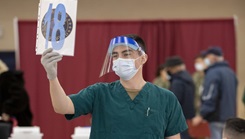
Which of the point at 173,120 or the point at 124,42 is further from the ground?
the point at 124,42

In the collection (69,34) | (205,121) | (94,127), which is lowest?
(205,121)

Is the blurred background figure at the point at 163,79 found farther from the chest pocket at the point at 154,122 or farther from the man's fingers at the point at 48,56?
the man's fingers at the point at 48,56

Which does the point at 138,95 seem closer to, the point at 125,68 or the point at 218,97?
the point at 125,68

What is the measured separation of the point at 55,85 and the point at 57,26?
11.1 inches

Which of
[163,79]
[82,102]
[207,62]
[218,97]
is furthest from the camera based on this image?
[163,79]

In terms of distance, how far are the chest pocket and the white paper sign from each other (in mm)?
494

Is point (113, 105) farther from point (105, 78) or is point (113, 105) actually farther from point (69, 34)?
point (105, 78)

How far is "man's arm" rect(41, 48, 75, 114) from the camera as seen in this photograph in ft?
7.52

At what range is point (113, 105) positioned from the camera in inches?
102

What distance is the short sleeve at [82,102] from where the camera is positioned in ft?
8.30

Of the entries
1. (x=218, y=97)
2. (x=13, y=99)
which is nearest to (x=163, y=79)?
(x=218, y=97)

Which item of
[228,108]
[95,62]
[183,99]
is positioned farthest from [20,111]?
[95,62]

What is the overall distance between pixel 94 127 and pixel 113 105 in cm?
14

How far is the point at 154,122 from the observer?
258 centimetres
